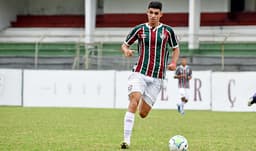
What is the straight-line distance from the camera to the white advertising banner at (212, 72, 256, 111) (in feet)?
98.9

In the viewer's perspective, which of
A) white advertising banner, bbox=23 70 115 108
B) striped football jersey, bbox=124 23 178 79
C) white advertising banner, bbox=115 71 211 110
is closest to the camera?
striped football jersey, bbox=124 23 178 79

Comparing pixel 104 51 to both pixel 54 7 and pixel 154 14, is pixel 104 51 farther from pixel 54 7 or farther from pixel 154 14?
pixel 154 14

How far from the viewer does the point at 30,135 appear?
14156mm

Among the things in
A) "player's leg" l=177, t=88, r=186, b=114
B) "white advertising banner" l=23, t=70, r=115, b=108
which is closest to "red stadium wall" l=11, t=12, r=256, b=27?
"white advertising banner" l=23, t=70, r=115, b=108

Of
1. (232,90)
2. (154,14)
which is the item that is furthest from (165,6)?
(154,14)

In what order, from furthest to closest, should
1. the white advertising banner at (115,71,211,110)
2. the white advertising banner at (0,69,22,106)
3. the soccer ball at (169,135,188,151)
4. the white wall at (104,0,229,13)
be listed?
1. the white wall at (104,0,229,13)
2. the white advertising banner at (0,69,22,106)
3. the white advertising banner at (115,71,211,110)
4. the soccer ball at (169,135,188,151)

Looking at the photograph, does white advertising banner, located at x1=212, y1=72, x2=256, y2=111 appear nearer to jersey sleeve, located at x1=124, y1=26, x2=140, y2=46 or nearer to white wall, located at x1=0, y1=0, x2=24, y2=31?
white wall, located at x1=0, y1=0, x2=24, y2=31

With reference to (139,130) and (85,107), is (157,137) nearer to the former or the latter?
(139,130)

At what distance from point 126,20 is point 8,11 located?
25.6 feet

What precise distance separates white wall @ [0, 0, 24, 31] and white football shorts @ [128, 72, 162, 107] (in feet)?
108

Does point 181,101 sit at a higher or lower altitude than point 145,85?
lower

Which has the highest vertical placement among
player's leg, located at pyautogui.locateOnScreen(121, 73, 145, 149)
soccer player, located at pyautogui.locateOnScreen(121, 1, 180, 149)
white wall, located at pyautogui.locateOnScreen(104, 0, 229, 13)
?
white wall, located at pyautogui.locateOnScreen(104, 0, 229, 13)

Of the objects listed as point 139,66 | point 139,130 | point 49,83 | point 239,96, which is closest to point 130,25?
point 49,83

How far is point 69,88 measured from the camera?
32.7 meters
